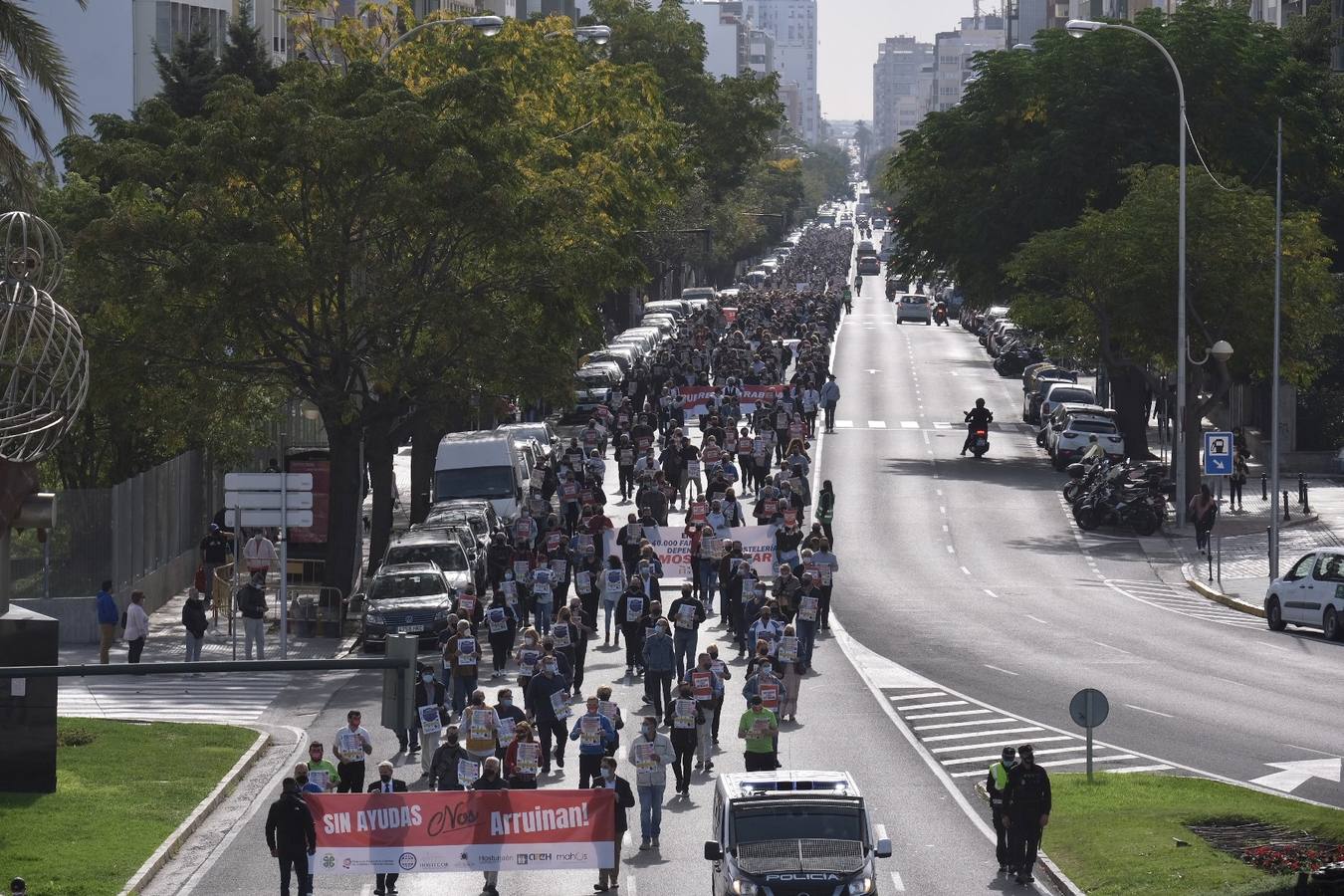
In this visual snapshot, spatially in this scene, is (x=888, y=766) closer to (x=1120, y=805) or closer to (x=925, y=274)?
(x=1120, y=805)

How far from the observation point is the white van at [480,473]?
158ft

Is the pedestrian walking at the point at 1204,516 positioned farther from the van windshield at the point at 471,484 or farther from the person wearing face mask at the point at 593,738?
the person wearing face mask at the point at 593,738

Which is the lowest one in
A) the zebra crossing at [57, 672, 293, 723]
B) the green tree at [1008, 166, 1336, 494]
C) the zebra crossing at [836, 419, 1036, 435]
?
the zebra crossing at [57, 672, 293, 723]

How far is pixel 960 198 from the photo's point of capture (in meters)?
67.9

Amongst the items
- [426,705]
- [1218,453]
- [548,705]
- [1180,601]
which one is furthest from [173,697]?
[1218,453]

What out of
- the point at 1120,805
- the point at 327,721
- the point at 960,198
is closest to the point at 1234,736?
the point at 1120,805

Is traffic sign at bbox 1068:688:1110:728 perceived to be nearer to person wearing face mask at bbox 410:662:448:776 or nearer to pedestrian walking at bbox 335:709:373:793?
person wearing face mask at bbox 410:662:448:776

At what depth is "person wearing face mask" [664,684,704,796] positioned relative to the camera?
26.4 m

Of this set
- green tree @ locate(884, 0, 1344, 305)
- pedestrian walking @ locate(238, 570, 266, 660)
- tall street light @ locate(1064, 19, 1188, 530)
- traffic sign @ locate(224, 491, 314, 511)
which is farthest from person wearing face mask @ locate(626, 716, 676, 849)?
green tree @ locate(884, 0, 1344, 305)

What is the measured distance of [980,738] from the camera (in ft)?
98.6

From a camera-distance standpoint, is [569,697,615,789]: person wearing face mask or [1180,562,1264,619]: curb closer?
[569,697,615,789]: person wearing face mask

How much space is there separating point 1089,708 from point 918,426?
47288 millimetres

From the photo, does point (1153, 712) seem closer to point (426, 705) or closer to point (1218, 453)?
point (426, 705)

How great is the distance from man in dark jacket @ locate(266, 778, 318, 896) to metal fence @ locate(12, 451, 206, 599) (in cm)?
1692
